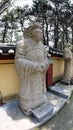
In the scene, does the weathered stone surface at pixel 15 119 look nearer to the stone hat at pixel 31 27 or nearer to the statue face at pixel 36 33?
the statue face at pixel 36 33

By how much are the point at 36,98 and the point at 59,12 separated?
14379 millimetres

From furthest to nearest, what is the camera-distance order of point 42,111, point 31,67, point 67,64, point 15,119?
1. point 67,64
2. point 42,111
3. point 31,67
4. point 15,119

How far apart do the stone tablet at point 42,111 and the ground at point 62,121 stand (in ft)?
0.79

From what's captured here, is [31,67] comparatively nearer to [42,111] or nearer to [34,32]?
[34,32]

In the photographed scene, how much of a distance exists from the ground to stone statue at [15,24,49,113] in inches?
27.0

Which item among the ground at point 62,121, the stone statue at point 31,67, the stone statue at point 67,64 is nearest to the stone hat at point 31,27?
the stone statue at point 31,67

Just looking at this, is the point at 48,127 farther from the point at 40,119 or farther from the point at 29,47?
the point at 29,47

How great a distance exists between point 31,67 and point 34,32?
119 centimetres

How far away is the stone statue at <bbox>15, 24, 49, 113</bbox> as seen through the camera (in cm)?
469

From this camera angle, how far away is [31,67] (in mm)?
4617

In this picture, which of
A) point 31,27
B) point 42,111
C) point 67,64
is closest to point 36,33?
point 31,27

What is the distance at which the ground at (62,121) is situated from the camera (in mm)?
4480

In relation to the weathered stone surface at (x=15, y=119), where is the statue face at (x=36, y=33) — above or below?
above

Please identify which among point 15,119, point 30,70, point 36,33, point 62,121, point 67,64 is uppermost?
point 36,33
